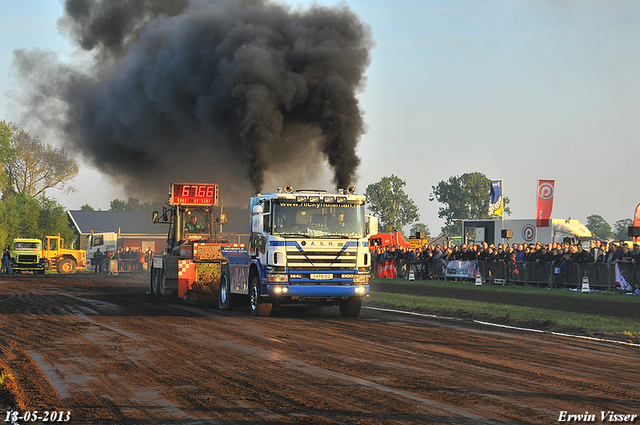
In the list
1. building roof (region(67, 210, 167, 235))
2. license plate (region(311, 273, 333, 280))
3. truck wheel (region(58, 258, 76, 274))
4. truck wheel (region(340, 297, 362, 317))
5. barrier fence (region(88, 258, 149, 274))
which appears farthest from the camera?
building roof (region(67, 210, 167, 235))

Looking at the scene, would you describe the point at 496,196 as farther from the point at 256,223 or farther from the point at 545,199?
the point at 256,223

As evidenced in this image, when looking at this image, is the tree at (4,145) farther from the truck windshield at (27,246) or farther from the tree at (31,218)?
the truck windshield at (27,246)

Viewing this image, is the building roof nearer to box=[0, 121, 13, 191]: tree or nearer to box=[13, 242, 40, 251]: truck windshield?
box=[0, 121, 13, 191]: tree

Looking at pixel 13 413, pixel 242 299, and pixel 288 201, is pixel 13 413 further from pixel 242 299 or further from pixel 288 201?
pixel 242 299

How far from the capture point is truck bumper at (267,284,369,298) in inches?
565

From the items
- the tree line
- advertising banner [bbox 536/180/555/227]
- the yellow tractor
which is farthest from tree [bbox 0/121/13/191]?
advertising banner [bbox 536/180/555/227]

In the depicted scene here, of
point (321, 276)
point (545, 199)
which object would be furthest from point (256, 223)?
point (545, 199)

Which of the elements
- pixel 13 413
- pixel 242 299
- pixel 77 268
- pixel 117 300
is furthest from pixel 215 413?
pixel 77 268

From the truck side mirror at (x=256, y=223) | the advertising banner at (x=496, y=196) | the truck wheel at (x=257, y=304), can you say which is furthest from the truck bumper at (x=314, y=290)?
the advertising banner at (x=496, y=196)

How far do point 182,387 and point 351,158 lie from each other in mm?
17175

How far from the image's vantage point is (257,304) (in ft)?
50.2

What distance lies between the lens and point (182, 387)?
725cm

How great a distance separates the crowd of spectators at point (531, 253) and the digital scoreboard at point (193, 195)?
11698 millimetres

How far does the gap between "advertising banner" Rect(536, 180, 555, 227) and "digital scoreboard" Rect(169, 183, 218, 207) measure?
727 inches
